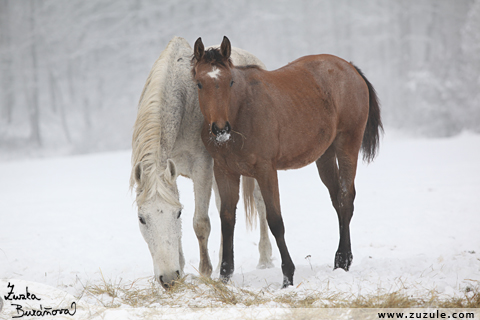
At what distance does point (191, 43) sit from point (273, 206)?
21.5 m

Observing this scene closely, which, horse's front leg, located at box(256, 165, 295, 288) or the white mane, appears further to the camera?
horse's front leg, located at box(256, 165, 295, 288)

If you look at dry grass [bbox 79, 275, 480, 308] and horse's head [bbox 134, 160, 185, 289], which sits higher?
horse's head [bbox 134, 160, 185, 289]

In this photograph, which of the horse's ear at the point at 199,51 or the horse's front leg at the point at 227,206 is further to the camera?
the horse's front leg at the point at 227,206

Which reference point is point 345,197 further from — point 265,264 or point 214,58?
point 214,58

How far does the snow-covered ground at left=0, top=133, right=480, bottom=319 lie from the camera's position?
334 cm

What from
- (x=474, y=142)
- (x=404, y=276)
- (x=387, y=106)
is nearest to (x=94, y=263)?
(x=404, y=276)

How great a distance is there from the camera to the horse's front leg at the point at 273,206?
334 centimetres

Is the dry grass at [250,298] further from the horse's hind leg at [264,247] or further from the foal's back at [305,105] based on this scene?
the horse's hind leg at [264,247]

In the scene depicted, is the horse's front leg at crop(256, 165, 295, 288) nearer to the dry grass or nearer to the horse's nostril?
the dry grass

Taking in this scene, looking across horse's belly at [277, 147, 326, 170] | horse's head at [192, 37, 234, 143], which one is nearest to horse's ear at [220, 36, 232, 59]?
horse's head at [192, 37, 234, 143]

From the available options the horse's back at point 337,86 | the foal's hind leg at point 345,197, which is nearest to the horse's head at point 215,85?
the horse's back at point 337,86

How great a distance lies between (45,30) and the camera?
24578 mm

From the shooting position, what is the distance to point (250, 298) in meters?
3.03

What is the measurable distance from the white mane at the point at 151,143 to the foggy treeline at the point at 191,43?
2078 cm
